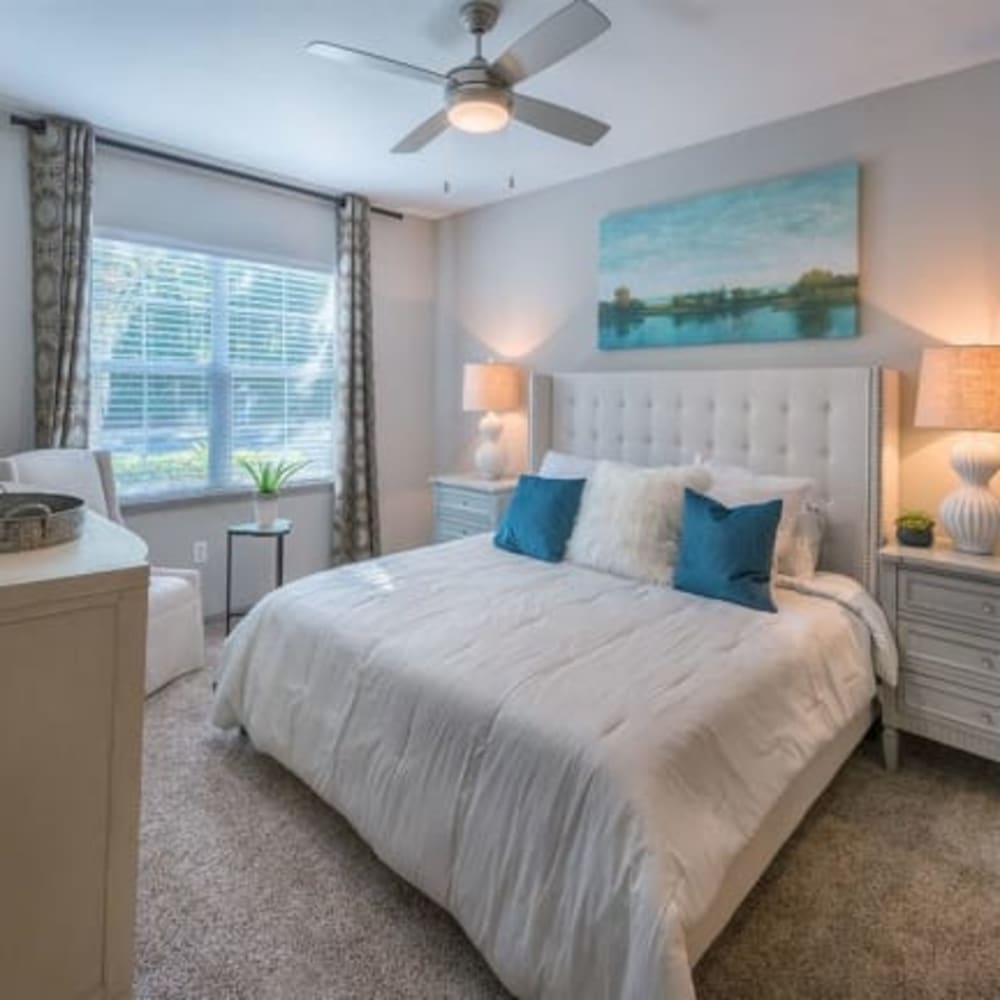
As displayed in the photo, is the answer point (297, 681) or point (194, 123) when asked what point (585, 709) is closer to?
point (297, 681)

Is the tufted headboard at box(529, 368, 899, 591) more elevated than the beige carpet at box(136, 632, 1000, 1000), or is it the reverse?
the tufted headboard at box(529, 368, 899, 591)

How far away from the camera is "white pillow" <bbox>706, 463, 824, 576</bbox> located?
8.70 feet

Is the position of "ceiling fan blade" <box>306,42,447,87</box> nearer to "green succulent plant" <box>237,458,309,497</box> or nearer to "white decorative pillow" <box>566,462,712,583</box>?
"white decorative pillow" <box>566,462,712,583</box>

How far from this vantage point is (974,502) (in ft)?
8.02

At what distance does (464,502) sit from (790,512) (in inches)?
79.3

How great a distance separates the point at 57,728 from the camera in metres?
1.00

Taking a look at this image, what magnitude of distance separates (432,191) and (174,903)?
3.88m

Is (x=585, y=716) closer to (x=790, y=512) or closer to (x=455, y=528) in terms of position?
(x=790, y=512)

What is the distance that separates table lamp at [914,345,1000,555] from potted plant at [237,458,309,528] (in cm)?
309

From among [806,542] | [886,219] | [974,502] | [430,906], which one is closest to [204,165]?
[886,219]

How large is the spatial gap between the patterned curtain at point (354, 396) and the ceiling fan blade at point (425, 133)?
1762mm

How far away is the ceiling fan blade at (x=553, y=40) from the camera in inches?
70.9

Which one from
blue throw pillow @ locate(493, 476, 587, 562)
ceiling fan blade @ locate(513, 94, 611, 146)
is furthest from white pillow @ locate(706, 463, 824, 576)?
ceiling fan blade @ locate(513, 94, 611, 146)

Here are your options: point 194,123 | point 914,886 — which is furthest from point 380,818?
point 194,123
